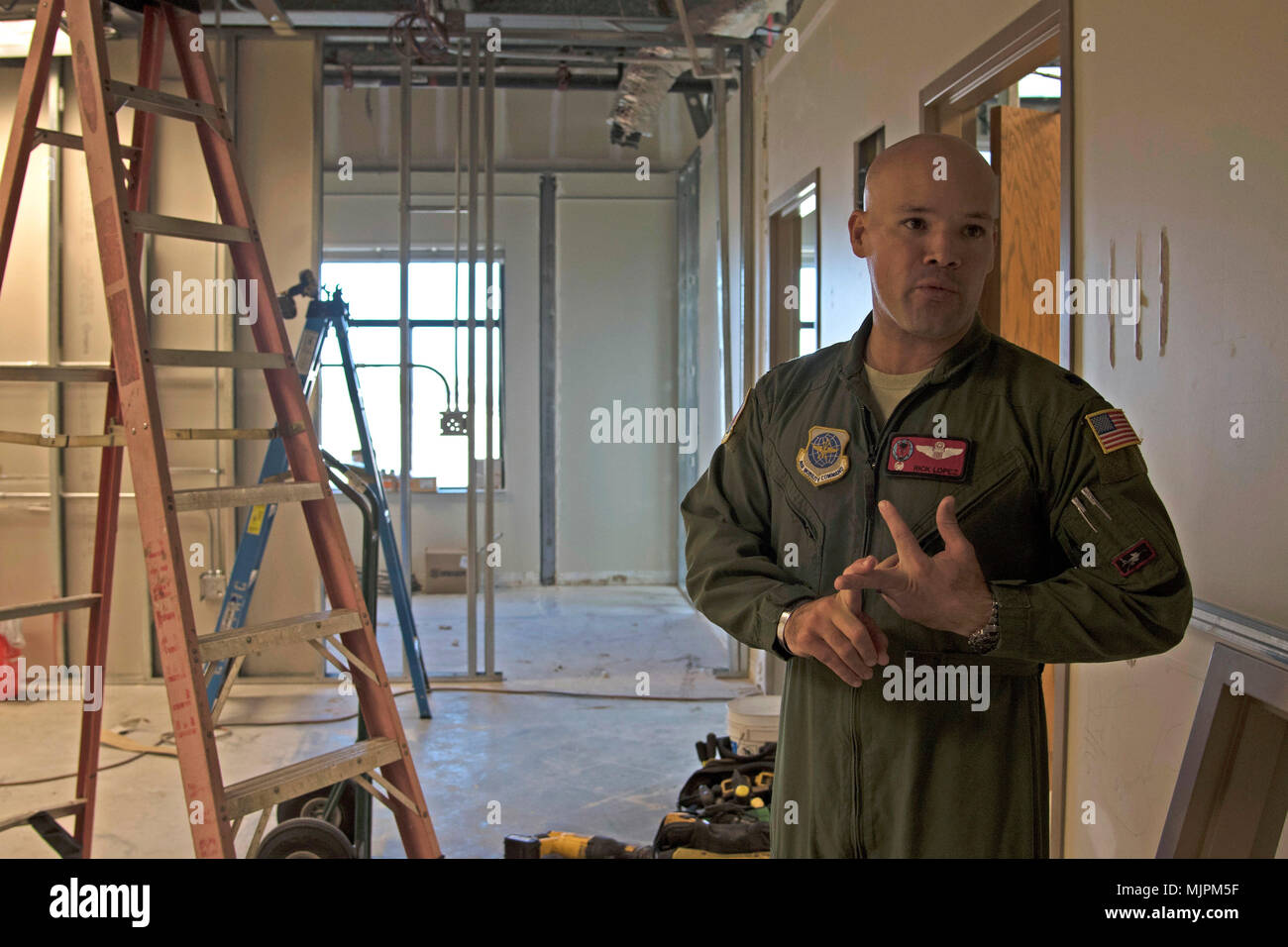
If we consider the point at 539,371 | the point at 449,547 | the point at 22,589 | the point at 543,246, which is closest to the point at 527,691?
the point at 22,589

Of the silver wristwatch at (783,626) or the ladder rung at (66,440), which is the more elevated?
the ladder rung at (66,440)

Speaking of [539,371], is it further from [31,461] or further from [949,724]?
[949,724]

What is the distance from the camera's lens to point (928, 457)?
4.12ft

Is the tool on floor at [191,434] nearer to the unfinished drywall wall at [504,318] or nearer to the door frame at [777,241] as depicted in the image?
the door frame at [777,241]

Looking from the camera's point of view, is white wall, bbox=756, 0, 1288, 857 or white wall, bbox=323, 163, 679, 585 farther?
white wall, bbox=323, 163, 679, 585

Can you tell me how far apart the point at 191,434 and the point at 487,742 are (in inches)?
101

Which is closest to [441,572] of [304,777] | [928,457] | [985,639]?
[304,777]

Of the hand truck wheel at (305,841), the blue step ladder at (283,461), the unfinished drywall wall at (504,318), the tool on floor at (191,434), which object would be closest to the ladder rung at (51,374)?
the tool on floor at (191,434)

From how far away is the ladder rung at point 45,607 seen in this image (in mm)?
2051

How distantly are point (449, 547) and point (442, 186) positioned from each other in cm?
280

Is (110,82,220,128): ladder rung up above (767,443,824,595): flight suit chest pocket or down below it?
above

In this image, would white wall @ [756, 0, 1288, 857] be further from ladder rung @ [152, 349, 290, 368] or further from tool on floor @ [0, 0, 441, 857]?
ladder rung @ [152, 349, 290, 368]

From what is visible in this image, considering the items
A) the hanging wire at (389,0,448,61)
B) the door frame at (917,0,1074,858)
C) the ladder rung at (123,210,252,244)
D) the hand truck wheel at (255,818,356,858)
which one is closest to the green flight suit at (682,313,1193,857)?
the door frame at (917,0,1074,858)

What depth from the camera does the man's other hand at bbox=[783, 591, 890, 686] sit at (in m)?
1.12
